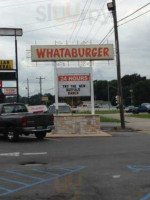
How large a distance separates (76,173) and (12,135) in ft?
30.6

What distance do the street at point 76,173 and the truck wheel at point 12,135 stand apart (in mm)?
3538

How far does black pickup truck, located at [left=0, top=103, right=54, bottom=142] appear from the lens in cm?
1844

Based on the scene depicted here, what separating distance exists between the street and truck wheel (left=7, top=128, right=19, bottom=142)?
354 centimetres

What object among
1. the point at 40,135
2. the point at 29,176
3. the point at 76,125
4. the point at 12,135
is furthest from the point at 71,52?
the point at 29,176

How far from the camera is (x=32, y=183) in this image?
8.62m

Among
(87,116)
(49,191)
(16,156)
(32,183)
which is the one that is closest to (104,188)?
(49,191)

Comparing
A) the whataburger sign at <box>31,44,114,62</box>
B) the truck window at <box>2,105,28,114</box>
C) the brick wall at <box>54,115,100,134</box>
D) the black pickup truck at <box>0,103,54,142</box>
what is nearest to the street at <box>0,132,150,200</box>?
the black pickup truck at <box>0,103,54,142</box>

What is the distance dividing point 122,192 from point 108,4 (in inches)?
834

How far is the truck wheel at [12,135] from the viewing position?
18.5 m

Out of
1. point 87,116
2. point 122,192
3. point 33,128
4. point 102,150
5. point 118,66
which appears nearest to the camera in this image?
point 122,192

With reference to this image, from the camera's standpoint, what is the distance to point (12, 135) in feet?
61.2

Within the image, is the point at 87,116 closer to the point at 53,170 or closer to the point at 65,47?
the point at 65,47

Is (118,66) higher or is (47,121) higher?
(118,66)

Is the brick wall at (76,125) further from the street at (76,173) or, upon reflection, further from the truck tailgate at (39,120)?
the street at (76,173)
